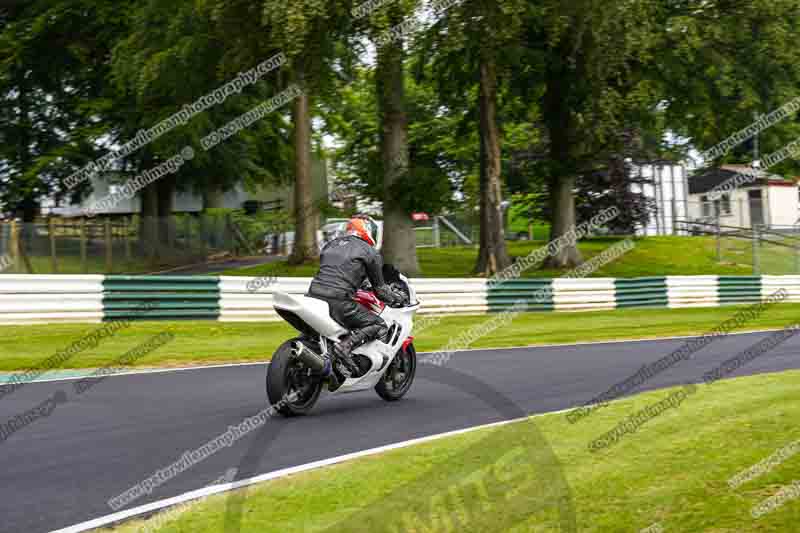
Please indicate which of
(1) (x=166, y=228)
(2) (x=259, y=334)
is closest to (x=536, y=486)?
(2) (x=259, y=334)

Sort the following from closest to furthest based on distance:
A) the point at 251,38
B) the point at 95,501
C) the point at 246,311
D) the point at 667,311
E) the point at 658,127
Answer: the point at 95,501 → the point at 246,311 → the point at 251,38 → the point at 667,311 → the point at 658,127

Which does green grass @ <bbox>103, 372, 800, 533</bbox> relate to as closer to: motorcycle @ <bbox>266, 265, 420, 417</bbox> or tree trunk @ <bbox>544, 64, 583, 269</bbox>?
motorcycle @ <bbox>266, 265, 420, 417</bbox>

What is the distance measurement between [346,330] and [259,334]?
961 cm

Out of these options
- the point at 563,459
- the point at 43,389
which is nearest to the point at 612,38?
the point at 43,389

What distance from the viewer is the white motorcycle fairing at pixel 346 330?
932cm

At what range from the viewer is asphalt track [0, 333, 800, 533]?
675 centimetres

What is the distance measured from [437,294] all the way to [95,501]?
17.5 m

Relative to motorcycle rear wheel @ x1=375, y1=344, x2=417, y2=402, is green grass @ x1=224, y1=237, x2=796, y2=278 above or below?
above

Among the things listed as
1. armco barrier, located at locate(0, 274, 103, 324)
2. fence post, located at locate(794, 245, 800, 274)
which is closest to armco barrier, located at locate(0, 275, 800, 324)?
armco barrier, located at locate(0, 274, 103, 324)

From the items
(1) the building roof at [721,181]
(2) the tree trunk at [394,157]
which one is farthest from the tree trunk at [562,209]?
(1) the building roof at [721,181]

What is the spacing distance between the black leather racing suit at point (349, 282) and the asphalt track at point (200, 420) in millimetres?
771

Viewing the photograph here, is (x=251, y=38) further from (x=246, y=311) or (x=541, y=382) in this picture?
(x=541, y=382)

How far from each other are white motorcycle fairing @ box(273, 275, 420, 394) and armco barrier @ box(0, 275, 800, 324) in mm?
9176

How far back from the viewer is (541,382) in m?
12.0
